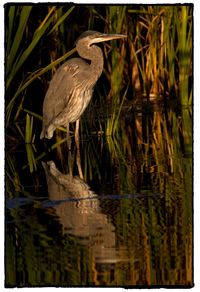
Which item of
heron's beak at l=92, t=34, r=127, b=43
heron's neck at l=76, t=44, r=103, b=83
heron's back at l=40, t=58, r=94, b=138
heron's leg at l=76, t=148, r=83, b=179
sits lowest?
heron's leg at l=76, t=148, r=83, b=179

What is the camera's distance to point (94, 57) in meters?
10.4

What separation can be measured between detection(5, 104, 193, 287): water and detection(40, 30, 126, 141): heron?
31 cm

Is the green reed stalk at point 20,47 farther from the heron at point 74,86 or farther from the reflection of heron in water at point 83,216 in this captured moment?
the reflection of heron in water at point 83,216

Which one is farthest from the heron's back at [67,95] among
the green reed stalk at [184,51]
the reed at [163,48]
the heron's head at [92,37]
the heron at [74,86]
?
the green reed stalk at [184,51]

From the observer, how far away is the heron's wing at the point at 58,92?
400 inches

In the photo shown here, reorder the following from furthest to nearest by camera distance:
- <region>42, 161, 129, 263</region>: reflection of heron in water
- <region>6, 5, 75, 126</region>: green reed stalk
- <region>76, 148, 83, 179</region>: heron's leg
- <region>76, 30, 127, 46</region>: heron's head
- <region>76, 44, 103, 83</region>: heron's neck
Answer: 1. <region>76, 44, 103, 83</region>: heron's neck
2. <region>76, 30, 127, 46</region>: heron's head
3. <region>6, 5, 75, 126</region>: green reed stalk
4. <region>76, 148, 83, 179</region>: heron's leg
5. <region>42, 161, 129, 263</region>: reflection of heron in water

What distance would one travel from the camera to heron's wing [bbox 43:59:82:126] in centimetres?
1017

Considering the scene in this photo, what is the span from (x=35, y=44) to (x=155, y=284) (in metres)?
3.74

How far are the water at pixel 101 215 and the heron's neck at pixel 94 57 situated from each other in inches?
28.5

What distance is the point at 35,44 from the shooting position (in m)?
9.52

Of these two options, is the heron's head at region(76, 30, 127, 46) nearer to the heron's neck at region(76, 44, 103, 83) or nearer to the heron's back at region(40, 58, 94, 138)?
the heron's neck at region(76, 44, 103, 83)

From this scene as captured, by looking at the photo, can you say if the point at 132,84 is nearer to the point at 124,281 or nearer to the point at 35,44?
the point at 35,44

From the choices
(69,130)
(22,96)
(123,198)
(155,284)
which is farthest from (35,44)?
(155,284)

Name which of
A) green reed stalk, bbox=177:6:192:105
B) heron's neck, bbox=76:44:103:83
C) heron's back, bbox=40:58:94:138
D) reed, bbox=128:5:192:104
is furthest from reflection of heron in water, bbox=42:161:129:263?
reed, bbox=128:5:192:104
